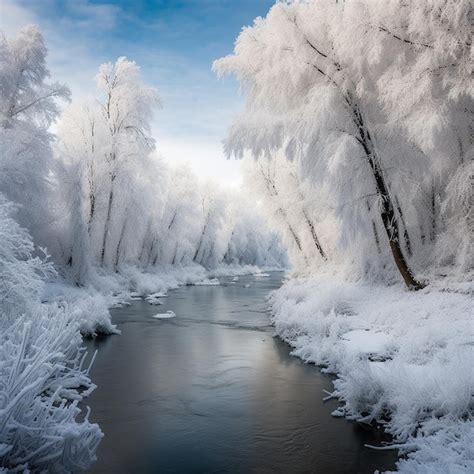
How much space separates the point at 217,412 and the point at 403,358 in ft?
11.8

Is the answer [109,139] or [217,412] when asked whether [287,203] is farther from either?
[217,412]

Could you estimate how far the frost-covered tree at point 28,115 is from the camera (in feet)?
47.8

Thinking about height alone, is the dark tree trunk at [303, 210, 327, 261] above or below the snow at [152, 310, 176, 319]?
above

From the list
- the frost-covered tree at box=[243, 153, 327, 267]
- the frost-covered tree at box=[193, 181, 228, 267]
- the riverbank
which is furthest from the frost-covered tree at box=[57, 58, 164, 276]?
the frost-covered tree at box=[193, 181, 228, 267]

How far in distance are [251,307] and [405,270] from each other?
9.97 meters

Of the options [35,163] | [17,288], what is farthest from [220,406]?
A: [35,163]

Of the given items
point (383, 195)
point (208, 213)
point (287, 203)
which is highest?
point (208, 213)

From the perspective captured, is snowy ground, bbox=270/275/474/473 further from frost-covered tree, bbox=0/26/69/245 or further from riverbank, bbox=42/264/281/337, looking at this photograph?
frost-covered tree, bbox=0/26/69/245

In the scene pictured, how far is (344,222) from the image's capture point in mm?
12617

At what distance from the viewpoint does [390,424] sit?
236 inches

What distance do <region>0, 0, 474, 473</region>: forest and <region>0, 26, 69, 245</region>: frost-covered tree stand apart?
61 mm

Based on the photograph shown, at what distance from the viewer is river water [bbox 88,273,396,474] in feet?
16.9

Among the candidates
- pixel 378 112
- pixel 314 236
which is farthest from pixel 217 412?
pixel 314 236

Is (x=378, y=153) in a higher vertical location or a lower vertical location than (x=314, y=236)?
higher
